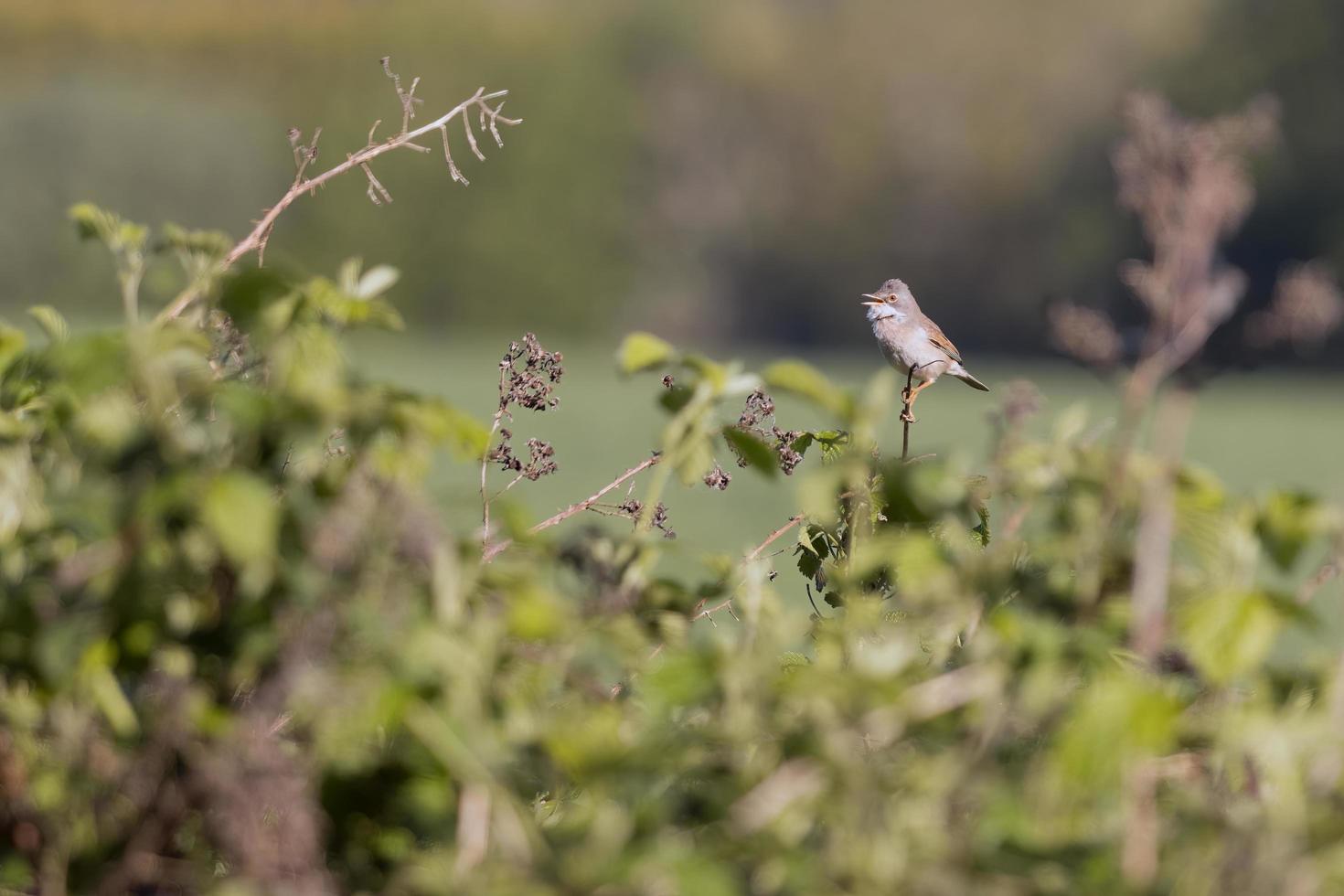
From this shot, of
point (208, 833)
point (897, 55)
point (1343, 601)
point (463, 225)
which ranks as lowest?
point (208, 833)

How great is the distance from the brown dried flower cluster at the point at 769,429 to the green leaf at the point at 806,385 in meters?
1.13

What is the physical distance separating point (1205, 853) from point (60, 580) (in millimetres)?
1160

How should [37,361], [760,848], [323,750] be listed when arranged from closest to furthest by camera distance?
[760,848] → [323,750] → [37,361]

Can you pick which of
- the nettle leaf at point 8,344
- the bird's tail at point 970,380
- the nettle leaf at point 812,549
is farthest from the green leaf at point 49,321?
the bird's tail at point 970,380

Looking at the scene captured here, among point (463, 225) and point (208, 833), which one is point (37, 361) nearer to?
point (208, 833)

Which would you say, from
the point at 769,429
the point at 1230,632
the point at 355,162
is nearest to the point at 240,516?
the point at 1230,632

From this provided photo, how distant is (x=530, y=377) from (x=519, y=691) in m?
1.28

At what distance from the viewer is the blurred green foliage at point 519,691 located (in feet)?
4.86

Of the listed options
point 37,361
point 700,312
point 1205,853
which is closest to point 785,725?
point 1205,853

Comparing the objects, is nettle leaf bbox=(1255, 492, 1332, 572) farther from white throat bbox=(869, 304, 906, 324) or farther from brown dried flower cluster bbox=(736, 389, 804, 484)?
white throat bbox=(869, 304, 906, 324)

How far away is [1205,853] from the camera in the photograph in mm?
1481

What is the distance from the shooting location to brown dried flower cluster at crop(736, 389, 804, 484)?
2975 mm

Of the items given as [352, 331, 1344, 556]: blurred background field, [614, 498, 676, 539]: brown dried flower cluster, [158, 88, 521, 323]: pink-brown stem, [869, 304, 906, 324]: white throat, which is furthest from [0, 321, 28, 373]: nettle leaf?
[352, 331, 1344, 556]: blurred background field

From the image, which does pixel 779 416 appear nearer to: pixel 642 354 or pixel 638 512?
pixel 638 512
